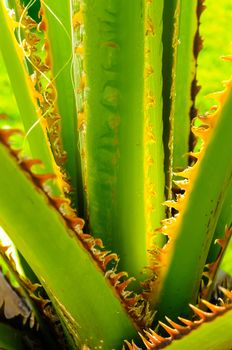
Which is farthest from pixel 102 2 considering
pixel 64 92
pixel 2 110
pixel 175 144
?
pixel 2 110

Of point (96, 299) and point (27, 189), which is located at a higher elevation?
point (27, 189)

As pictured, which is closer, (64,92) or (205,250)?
(205,250)

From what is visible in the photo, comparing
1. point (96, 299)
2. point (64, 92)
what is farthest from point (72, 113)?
point (96, 299)

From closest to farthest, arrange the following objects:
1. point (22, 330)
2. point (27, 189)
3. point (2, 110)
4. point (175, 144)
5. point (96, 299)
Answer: point (27, 189) < point (96, 299) < point (22, 330) < point (175, 144) < point (2, 110)

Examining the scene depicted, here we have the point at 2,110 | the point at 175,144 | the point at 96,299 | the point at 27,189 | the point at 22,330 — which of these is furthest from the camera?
the point at 2,110

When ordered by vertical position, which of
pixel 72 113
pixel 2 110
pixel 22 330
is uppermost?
pixel 72 113

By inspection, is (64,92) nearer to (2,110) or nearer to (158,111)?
(158,111)
